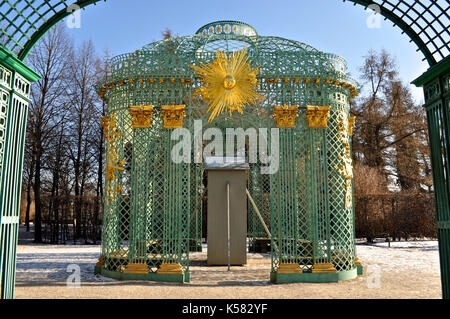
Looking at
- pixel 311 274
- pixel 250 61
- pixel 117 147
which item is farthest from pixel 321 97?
pixel 117 147

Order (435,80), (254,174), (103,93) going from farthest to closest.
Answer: (254,174) → (103,93) → (435,80)

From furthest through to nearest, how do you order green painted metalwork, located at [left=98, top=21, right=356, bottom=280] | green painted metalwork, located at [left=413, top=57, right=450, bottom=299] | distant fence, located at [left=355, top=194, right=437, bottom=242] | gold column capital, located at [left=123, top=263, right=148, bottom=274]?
distant fence, located at [left=355, top=194, right=437, bottom=242], green painted metalwork, located at [left=98, top=21, right=356, bottom=280], gold column capital, located at [left=123, top=263, right=148, bottom=274], green painted metalwork, located at [left=413, top=57, right=450, bottom=299]

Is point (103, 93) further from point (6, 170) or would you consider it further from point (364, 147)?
point (364, 147)

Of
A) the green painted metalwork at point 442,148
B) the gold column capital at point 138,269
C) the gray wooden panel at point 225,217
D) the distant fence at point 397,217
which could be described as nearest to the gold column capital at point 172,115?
the gray wooden panel at point 225,217

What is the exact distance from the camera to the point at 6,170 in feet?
15.3

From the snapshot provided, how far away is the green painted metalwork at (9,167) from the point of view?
4535 mm

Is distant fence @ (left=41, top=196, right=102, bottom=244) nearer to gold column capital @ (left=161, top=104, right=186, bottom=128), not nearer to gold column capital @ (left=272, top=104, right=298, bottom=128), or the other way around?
gold column capital @ (left=161, top=104, right=186, bottom=128)

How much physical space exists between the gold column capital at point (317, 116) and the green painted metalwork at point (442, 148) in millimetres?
3750

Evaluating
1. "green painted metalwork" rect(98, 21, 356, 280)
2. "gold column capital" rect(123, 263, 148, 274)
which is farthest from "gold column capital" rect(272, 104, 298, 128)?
"gold column capital" rect(123, 263, 148, 274)

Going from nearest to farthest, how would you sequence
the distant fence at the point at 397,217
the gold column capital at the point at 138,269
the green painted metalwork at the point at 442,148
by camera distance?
the green painted metalwork at the point at 442,148
the gold column capital at the point at 138,269
the distant fence at the point at 397,217

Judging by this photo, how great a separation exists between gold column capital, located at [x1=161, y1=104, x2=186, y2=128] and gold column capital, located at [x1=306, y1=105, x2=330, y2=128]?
126 inches

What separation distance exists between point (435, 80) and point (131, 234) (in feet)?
23.1

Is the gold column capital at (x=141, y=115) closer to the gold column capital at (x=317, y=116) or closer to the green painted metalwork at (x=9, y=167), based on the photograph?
the green painted metalwork at (x=9, y=167)

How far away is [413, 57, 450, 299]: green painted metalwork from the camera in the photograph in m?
4.69
